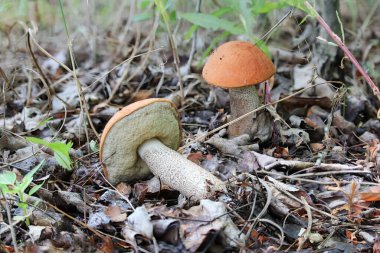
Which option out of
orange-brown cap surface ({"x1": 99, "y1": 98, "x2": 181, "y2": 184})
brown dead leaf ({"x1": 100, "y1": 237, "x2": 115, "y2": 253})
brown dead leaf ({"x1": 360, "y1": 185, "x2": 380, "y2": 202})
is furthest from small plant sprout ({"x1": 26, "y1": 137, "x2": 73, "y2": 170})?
brown dead leaf ({"x1": 360, "y1": 185, "x2": 380, "y2": 202})

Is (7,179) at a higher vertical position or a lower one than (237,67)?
lower

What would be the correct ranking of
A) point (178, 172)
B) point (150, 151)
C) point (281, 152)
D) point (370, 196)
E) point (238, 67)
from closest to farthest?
point (370, 196) → point (178, 172) → point (150, 151) → point (238, 67) → point (281, 152)

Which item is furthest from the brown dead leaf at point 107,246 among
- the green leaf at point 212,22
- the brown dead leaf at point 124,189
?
the green leaf at point 212,22

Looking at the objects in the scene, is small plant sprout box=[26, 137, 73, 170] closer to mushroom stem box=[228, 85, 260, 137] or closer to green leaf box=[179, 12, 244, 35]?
mushroom stem box=[228, 85, 260, 137]

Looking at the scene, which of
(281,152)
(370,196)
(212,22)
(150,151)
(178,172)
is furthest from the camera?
(212,22)

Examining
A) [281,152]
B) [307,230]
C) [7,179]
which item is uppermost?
[7,179]

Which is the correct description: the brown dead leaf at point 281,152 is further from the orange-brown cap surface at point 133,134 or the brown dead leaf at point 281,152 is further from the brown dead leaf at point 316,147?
the orange-brown cap surface at point 133,134

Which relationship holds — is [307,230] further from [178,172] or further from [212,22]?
[212,22]

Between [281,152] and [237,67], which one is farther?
[281,152]

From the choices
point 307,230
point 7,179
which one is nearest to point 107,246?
point 7,179
